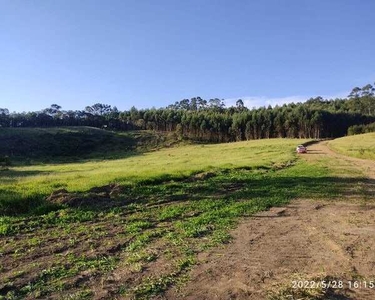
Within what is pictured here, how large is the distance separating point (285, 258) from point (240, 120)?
12742cm

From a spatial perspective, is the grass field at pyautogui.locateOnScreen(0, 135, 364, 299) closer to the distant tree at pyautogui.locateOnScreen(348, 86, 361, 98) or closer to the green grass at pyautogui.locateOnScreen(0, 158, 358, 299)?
the green grass at pyautogui.locateOnScreen(0, 158, 358, 299)

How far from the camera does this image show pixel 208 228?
38.0ft

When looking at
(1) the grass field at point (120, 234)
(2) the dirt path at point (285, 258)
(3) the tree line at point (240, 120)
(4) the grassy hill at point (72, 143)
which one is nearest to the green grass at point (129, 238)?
(1) the grass field at point (120, 234)

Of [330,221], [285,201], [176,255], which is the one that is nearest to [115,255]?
[176,255]

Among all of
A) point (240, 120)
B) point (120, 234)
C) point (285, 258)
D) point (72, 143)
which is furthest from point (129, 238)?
point (240, 120)

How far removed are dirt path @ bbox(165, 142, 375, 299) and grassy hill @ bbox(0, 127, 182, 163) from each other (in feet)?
287

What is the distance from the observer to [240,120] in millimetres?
134125

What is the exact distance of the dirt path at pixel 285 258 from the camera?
682cm

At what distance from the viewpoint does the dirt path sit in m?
6.82

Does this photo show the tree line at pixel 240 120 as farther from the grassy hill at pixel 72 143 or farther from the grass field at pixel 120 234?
Result: the grass field at pixel 120 234

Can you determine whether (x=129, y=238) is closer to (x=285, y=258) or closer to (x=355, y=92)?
(x=285, y=258)

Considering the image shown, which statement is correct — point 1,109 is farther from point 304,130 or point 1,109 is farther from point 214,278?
point 214,278

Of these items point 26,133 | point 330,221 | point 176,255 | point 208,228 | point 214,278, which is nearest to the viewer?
point 214,278

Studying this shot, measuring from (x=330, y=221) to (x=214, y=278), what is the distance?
22.3 ft
